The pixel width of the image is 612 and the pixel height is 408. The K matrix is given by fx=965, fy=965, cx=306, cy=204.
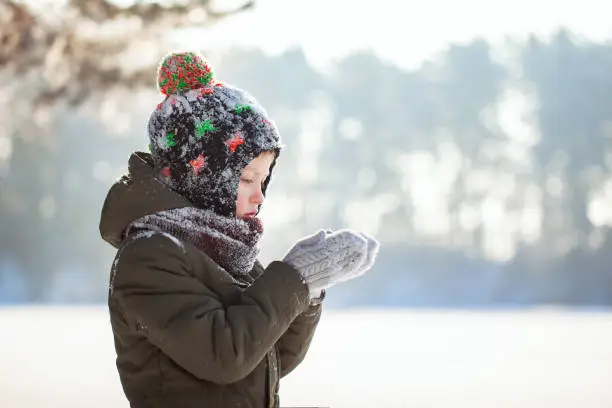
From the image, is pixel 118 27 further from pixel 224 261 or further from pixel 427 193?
pixel 427 193

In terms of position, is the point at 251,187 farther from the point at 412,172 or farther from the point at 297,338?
the point at 412,172

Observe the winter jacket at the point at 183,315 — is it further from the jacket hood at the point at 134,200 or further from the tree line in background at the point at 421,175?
the tree line in background at the point at 421,175

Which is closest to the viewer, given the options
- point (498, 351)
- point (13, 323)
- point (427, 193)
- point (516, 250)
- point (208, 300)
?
point (208, 300)

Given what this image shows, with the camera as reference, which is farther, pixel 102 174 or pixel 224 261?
pixel 102 174

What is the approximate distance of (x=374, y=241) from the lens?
148 centimetres

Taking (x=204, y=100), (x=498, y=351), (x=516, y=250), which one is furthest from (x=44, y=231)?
(x=204, y=100)

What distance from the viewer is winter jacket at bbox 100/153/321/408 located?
1.38 metres

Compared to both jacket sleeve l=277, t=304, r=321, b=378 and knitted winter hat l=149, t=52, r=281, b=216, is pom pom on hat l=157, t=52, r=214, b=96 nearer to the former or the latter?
knitted winter hat l=149, t=52, r=281, b=216

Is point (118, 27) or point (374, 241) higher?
point (118, 27)

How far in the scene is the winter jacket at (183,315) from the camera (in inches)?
54.1

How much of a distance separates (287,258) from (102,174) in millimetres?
21484

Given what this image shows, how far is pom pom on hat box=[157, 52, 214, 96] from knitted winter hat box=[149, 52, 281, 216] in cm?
2

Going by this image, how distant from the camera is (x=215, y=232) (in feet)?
4.99

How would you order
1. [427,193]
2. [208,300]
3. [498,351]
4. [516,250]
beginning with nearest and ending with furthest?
1. [208,300]
2. [498,351]
3. [516,250]
4. [427,193]
